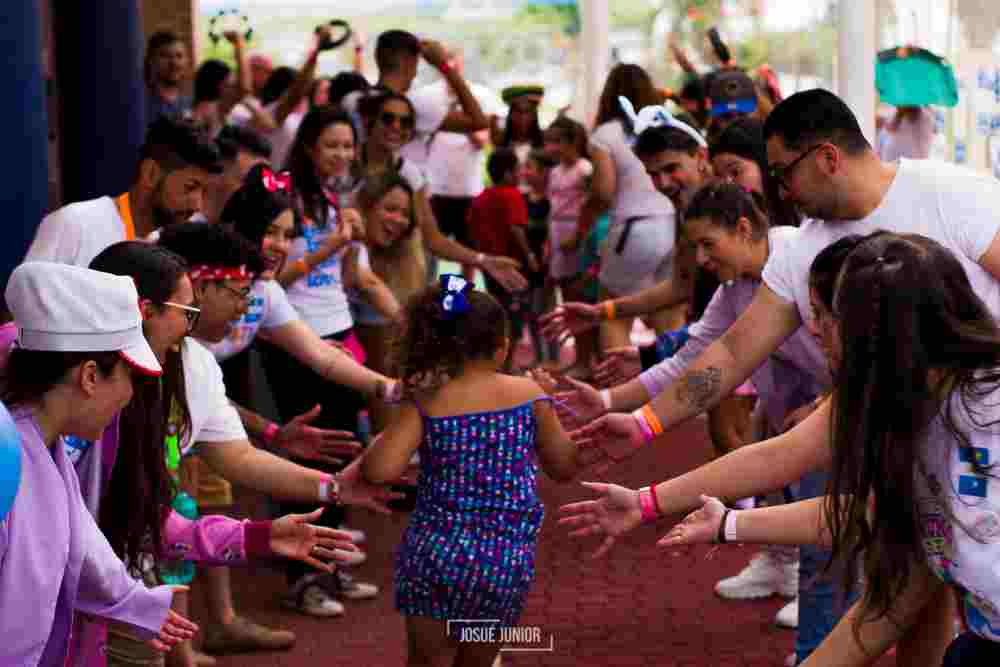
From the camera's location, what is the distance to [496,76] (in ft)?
58.1

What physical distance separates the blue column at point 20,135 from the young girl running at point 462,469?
254cm

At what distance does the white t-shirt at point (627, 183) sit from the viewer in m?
9.05

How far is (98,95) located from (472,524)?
275 inches

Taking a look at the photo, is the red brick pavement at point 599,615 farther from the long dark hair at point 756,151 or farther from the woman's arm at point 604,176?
the woman's arm at point 604,176

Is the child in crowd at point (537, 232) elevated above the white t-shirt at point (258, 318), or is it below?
below

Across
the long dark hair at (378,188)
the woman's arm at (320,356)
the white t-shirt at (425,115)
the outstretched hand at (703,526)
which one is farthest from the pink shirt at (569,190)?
the outstretched hand at (703,526)

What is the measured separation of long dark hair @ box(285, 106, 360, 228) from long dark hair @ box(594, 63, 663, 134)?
1.96 metres

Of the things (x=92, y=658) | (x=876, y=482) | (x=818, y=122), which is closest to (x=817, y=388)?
(x=818, y=122)

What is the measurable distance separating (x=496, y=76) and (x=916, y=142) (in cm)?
939

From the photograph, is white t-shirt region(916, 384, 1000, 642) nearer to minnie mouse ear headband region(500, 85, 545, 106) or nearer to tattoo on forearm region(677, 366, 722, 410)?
tattoo on forearm region(677, 366, 722, 410)

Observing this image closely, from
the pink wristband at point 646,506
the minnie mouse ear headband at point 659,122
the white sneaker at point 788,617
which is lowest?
the white sneaker at point 788,617

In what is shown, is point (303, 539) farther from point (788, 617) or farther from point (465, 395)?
point (788, 617)

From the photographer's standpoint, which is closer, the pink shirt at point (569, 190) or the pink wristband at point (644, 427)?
the pink wristband at point (644, 427)

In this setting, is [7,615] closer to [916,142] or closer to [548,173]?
[916,142]
